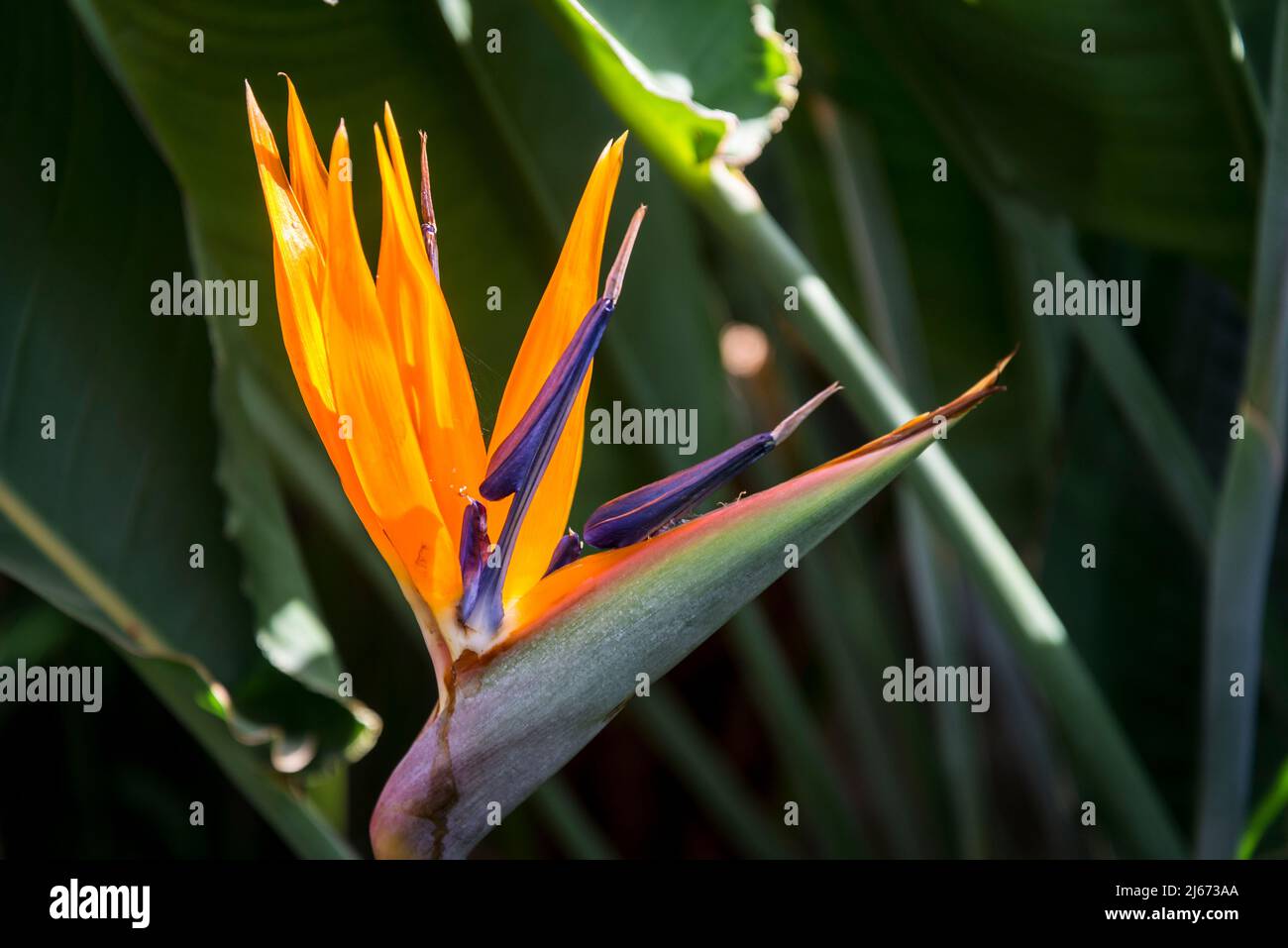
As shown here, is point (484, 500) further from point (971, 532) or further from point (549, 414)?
point (971, 532)

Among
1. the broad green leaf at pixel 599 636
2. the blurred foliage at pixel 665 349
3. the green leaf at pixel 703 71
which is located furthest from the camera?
the blurred foliage at pixel 665 349

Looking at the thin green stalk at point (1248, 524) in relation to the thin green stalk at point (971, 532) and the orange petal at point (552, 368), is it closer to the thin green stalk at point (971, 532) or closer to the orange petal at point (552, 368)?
the thin green stalk at point (971, 532)

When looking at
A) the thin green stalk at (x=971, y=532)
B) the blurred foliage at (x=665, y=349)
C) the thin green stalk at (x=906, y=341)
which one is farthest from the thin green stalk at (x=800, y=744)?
the thin green stalk at (x=971, y=532)

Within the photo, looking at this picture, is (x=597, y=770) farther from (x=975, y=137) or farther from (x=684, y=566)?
(x=684, y=566)

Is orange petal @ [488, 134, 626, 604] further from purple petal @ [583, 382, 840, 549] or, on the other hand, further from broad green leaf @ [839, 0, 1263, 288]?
broad green leaf @ [839, 0, 1263, 288]

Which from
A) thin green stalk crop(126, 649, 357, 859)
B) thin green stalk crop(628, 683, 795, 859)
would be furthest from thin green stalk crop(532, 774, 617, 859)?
thin green stalk crop(126, 649, 357, 859)
